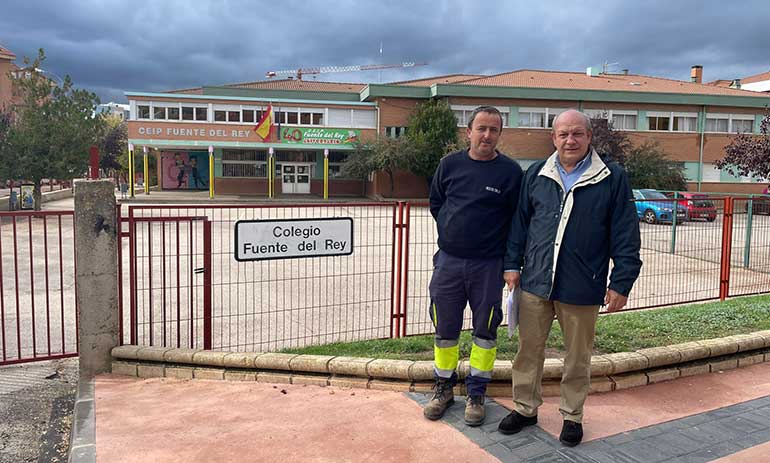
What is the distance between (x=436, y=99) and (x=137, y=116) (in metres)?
19.3

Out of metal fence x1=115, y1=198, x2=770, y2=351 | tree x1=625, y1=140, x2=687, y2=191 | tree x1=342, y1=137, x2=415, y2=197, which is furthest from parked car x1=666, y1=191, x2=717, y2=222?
tree x1=625, y1=140, x2=687, y2=191

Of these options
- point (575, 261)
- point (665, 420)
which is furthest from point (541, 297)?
point (665, 420)

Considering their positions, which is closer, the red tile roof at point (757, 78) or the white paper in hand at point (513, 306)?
the white paper in hand at point (513, 306)

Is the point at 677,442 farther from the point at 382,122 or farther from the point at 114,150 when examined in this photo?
the point at 114,150

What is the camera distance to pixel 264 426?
3648mm

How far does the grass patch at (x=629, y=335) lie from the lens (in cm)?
491

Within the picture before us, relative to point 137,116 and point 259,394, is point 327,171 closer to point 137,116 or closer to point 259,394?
point 137,116

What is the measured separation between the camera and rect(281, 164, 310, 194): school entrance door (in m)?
41.7

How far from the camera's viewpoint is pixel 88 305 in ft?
15.6

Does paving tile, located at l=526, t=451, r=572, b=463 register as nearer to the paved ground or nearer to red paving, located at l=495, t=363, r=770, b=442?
red paving, located at l=495, t=363, r=770, b=442

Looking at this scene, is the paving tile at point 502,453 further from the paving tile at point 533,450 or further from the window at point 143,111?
the window at point 143,111

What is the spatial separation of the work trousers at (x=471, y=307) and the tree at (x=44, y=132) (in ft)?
77.3

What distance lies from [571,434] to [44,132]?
2507 centimetres

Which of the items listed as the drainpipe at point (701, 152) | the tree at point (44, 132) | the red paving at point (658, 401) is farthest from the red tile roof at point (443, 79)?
the red paving at point (658, 401)
